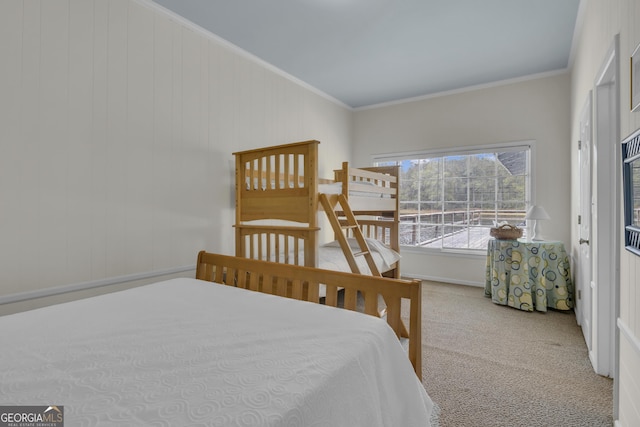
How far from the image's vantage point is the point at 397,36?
9.29ft

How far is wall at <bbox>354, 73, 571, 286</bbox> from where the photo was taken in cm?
361

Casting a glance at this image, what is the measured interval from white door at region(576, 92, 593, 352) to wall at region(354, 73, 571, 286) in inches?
38.0

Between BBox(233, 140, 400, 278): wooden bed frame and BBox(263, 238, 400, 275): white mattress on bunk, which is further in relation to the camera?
BBox(263, 238, 400, 275): white mattress on bunk

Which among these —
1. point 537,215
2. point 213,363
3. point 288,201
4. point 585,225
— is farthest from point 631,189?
point 537,215

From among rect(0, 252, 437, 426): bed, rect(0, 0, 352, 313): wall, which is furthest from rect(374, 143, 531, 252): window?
rect(0, 252, 437, 426): bed

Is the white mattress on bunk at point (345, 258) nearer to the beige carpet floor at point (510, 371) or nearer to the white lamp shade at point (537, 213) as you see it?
the beige carpet floor at point (510, 371)

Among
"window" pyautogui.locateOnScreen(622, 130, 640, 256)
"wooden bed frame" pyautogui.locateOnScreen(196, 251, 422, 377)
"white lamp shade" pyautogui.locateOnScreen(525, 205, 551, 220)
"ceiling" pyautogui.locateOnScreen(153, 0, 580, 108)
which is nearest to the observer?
"window" pyautogui.locateOnScreen(622, 130, 640, 256)

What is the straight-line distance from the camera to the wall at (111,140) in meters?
1.79

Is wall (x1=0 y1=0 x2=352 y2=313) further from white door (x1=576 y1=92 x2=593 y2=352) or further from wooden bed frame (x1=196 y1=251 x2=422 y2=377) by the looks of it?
white door (x1=576 y1=92 x2=593 y2=352)

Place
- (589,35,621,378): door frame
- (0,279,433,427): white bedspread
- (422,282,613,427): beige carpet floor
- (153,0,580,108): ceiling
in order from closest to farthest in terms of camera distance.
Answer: (0,279,433,427): white bedspread → (422,282,613,427): beige carpet floor → (589,35,621,378): door frame → (153,0,580,108): ceiling

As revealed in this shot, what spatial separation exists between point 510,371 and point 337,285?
143 cm

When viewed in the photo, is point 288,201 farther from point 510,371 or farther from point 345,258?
point 510,371

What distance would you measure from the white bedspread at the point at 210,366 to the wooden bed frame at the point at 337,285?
19cm

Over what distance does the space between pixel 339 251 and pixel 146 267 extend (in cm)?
184
